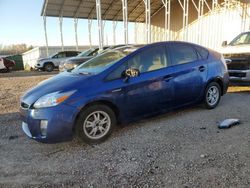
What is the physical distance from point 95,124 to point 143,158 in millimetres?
951

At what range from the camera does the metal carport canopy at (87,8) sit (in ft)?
72.7

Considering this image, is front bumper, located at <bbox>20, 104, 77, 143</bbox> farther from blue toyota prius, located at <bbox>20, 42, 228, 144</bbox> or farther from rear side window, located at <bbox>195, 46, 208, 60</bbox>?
rear side window, located at <bbox>195, 46, 208, 60</bbox>

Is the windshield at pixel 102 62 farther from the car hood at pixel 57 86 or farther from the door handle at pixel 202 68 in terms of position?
the door handle at pixel 202 68

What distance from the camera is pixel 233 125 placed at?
4.34 m

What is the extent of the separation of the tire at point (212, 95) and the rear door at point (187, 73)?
0.26 m

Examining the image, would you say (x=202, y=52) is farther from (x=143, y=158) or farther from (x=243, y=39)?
(x=243, y=39)

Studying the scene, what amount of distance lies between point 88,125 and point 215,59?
3.23 m

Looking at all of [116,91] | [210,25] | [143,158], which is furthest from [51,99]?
[210,25]

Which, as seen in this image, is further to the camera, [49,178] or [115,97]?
[115,97]

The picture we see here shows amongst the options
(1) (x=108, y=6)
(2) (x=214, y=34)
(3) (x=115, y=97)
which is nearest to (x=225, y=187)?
(3) (x=115, y=97)

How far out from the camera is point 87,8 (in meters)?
23.4

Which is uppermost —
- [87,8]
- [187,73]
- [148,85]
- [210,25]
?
[87,8]

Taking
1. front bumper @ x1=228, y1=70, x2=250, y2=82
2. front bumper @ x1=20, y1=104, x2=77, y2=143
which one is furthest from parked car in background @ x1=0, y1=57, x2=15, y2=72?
front bumper @ x1=20, y1=104, x2=77, y2=143

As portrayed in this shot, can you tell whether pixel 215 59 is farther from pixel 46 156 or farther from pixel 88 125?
pixel 46 156
